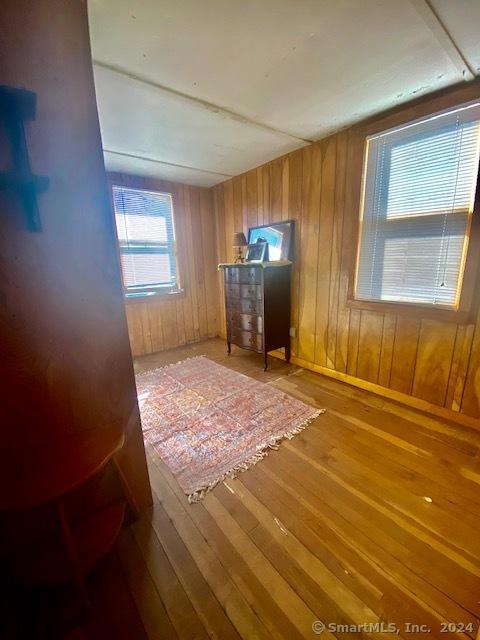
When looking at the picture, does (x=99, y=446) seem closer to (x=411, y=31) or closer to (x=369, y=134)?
(x=411, y=31)

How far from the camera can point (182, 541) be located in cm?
114

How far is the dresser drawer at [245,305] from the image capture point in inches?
107

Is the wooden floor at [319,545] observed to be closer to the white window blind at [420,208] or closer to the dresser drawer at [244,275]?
the white window blind at [420,208]

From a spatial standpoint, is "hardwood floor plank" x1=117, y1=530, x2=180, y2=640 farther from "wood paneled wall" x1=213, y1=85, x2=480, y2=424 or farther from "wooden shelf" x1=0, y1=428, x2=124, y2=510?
"wood paneled wall" x1=213, y1=85, x2=480, y2=424

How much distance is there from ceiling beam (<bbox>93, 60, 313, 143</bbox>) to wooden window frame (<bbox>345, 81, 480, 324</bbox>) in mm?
512

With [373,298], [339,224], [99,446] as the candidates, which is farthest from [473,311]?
[99,446]

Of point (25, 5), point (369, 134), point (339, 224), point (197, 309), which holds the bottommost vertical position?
point (197, 309)

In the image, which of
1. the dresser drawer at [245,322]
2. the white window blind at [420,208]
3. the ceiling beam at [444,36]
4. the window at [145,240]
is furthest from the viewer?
the window at [145,240]

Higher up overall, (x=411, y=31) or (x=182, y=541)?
(x=411, y=31)

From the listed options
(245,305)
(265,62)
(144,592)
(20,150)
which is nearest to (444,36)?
(265,62)

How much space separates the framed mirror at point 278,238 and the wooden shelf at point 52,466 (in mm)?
2315

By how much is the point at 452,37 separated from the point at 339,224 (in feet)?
3.90

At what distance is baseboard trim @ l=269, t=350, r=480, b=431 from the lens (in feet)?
6.07

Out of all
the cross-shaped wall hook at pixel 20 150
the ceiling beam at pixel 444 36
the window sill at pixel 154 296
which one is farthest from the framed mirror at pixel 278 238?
the cross-shaped wall hook at pixel 20 150
